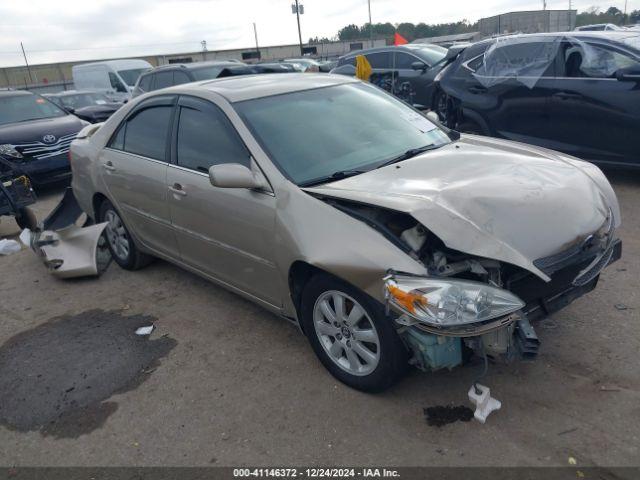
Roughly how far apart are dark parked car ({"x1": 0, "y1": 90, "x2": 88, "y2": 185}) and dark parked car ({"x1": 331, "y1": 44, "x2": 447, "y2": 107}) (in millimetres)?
6315

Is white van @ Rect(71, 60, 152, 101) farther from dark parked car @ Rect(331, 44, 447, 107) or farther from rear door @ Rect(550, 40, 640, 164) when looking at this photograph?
rear door @ Rect(550, 40, 640, 164)

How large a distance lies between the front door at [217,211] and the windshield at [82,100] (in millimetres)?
13424

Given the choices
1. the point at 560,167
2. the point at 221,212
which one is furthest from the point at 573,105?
the point at 221,212

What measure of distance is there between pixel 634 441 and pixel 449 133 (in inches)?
98.6

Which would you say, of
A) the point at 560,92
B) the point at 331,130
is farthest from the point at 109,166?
the point at 560,92

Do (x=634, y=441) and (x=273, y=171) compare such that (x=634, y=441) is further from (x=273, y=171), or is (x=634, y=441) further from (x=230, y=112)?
(x=230, y=112)

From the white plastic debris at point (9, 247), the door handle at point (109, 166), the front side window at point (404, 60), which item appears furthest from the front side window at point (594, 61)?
the white plastic debris at point (9, 247)

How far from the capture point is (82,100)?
646 inches

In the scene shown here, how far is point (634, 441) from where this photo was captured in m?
2.57

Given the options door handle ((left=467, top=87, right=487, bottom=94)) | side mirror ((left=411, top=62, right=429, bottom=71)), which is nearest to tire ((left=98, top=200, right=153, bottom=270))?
door handle ((left=467, top=87, right=487, bottom=94))

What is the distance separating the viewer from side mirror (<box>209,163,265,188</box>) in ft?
10.8

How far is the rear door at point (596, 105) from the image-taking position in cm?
601

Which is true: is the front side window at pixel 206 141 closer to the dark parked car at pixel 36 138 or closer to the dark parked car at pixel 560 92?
the dark parked car at pixel 560 92

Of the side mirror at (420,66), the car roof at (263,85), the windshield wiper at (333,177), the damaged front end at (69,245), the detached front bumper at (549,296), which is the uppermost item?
the car roof at (263,85)
